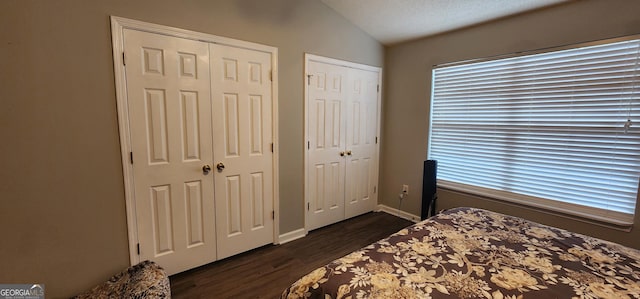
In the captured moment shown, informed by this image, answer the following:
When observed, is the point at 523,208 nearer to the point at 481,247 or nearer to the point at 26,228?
the point at 481,247

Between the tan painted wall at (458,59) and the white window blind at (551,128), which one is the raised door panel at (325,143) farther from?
the white window blind at (551,128)

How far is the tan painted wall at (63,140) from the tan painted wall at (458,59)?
237 centimetres

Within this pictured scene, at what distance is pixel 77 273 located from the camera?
70.1 inches

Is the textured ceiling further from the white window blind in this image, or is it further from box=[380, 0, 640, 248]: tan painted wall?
the white window blind

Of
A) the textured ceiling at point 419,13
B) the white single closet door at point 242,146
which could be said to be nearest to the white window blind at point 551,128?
the textured ceiling at point 419,13

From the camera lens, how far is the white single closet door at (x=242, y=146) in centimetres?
224

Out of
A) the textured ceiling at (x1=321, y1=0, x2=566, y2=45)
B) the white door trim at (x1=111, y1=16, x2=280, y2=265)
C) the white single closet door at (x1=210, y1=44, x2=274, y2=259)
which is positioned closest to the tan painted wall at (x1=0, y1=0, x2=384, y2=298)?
the white door trim at (x1=111, y1=16, x2=280, y2=265)

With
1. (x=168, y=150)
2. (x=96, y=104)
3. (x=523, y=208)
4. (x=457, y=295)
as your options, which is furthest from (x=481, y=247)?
(x=96, y=104)

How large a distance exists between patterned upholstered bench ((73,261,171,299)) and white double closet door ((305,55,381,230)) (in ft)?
4.93

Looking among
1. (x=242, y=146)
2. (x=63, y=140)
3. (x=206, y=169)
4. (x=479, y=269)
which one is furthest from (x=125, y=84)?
(x=479, y=269)

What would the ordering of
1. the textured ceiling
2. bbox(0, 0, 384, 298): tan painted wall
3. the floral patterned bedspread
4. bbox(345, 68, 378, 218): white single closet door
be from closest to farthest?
the floral patterned bedspread
bbox(0, 0, 384, 298): tan painted wall
the textured ceiling
bbox(345, 68, 378, 218): white single closet door

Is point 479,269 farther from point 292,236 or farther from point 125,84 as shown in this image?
point 125,84

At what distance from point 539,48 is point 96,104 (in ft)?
11.7

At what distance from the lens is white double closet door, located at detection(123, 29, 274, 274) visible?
1.92 metres
